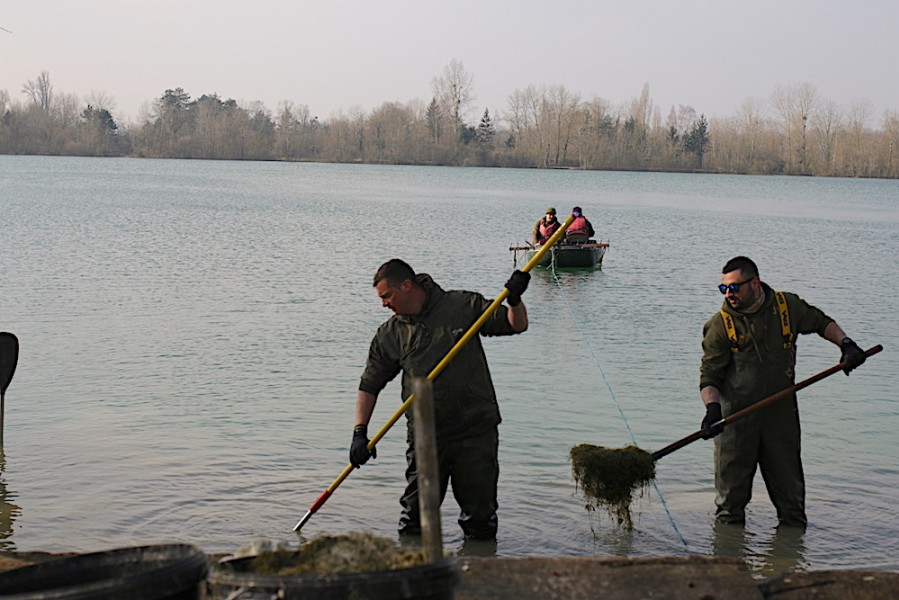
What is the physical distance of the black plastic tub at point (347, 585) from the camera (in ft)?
10.5

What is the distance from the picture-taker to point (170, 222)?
41656 millimetres

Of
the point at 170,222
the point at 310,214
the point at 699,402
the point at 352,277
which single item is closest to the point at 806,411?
the point at 699,402

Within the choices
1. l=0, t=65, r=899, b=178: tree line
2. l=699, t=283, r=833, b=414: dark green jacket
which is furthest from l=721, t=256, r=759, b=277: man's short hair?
l=0, t=65, r=899, b=178: tree line

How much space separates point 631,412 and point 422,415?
9297 mm

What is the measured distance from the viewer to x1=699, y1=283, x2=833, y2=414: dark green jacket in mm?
6637

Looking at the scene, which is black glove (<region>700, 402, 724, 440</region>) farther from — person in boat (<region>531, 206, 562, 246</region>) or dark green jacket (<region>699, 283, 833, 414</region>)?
person in boat (<region>531, 206, 562, 246</region>)

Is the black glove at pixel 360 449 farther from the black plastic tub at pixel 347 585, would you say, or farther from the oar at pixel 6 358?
the oar at pixel 6 358

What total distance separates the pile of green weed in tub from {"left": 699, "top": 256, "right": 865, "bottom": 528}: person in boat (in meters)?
0.47

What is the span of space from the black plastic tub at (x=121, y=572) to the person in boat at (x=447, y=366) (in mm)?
2912

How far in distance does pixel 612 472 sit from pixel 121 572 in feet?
13.6

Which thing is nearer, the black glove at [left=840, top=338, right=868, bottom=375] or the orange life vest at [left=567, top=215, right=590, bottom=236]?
the black glove at [left=840, top=338, right=868, bottom=375]

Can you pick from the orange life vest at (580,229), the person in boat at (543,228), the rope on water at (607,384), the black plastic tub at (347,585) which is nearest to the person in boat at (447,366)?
the rope on water at (607,384)

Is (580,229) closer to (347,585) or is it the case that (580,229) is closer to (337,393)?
(337,393)

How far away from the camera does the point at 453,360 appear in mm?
6352
